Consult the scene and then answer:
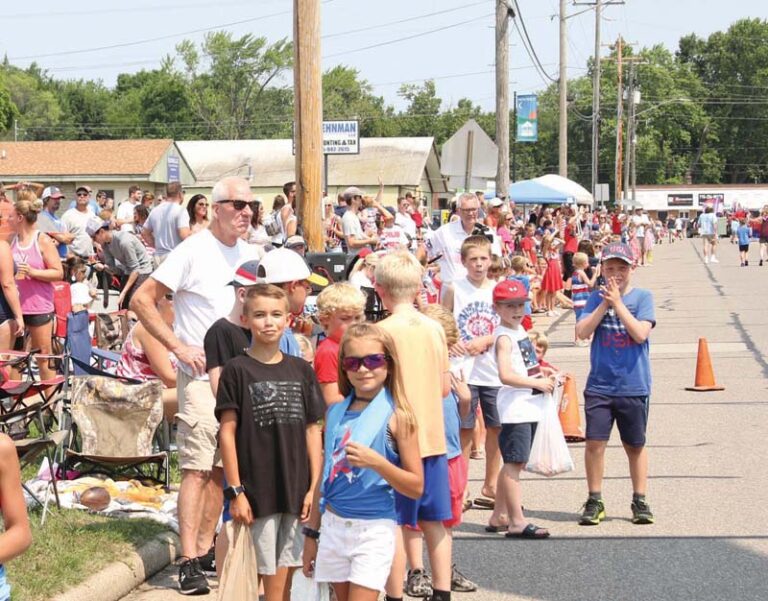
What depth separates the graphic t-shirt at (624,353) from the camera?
25.3 ft

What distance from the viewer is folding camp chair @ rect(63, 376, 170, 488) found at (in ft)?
27.6

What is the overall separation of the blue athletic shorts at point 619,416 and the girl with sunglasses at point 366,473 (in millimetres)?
3196

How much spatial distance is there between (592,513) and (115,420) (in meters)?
3.31

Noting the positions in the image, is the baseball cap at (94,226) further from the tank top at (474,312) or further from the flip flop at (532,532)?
the flip flop at (532,532)

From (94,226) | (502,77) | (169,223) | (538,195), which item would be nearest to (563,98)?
(538,195)

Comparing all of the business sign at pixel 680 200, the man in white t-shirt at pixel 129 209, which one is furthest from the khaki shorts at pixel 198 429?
the business sign at pixel 680 200

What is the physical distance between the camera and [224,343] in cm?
584

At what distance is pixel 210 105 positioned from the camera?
355 ft

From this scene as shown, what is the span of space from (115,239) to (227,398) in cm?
1276

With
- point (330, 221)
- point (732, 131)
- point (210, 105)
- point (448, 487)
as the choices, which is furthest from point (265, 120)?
point (448, 487)

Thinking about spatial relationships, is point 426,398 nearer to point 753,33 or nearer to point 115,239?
point 115,239

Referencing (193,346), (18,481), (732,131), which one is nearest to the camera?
(18,481)

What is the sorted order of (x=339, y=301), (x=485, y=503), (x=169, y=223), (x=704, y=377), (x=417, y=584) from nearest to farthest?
(x=339, y=301) < (x=417, y=584) < (x=485, y=503) < (x=704, y=377) < (x=169, y=223)

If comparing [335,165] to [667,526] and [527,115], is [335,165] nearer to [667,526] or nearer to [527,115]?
[527,115]
